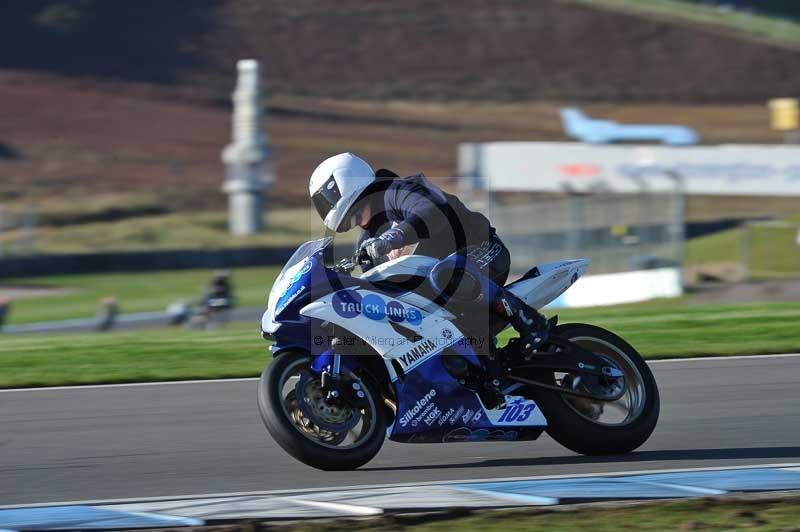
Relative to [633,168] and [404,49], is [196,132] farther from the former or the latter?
[633,168]

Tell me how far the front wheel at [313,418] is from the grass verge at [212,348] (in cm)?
339

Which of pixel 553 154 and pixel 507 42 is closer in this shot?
pixel 553 154

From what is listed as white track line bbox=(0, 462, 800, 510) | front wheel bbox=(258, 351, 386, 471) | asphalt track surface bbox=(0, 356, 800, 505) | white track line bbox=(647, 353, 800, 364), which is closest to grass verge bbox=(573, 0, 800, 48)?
white track line bbox=(647, 353, 800, 364)

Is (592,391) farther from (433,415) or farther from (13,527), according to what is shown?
(13,527)

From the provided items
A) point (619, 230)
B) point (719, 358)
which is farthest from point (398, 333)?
point (619, 230)

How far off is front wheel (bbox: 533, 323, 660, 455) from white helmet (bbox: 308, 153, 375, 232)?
1313 mm

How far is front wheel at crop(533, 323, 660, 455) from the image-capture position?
21.4 ft

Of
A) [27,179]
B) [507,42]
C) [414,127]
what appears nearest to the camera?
[27,179]

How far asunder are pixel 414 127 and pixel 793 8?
1067 inches

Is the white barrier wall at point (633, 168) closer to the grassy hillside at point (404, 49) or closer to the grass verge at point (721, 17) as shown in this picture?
the grassy hillside at point (404, 49)

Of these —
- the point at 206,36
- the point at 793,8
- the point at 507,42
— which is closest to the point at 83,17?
the point at 206,36

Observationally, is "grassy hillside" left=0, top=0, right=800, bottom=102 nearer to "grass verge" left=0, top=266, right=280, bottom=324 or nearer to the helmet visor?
"grass verge" left=0, top=266, right=280, bottom=324

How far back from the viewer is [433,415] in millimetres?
6270

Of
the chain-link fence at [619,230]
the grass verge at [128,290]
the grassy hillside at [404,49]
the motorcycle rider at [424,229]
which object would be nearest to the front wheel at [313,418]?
the motorcycle rider at [424,229]
